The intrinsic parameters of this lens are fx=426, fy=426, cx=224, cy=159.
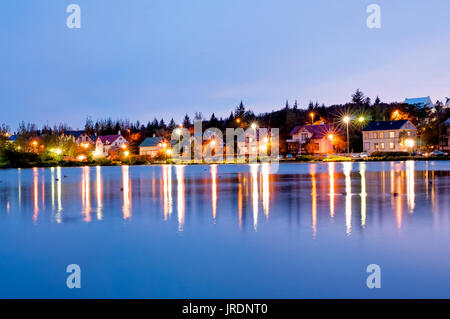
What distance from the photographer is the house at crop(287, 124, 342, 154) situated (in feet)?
261

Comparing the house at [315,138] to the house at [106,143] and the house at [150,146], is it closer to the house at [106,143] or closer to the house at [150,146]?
the house at [150,146]

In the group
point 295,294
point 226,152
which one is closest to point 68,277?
point 295,294

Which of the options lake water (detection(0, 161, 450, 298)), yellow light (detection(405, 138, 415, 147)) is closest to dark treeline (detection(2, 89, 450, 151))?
yellow light (detection(405, 138, 415, 147))

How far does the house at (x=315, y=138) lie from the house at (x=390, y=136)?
6.24 meters

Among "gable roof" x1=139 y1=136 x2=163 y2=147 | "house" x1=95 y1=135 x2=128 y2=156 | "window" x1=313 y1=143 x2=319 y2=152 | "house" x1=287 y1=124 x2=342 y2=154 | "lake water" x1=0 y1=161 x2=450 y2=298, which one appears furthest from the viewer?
"house" x1=95 y1=135 x2=128 y2=156

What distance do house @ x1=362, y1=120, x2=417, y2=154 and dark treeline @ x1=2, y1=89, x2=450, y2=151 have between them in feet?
8.56

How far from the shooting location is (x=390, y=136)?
75250mm

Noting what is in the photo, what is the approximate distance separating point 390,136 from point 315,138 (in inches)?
522

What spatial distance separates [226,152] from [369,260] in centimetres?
7258

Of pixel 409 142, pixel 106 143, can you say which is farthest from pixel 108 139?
pixel 409 142

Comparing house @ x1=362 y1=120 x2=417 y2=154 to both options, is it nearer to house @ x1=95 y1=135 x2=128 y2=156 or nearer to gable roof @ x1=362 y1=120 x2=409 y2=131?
gable roof @ x1=362 y1=120 x2=409 y2=131

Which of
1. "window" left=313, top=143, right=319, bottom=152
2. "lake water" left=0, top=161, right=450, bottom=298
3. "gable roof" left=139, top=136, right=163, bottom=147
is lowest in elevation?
"lake water" left=0, top=161, right=450, bottom=298

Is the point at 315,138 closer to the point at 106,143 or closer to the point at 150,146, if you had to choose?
the point at 150,146
